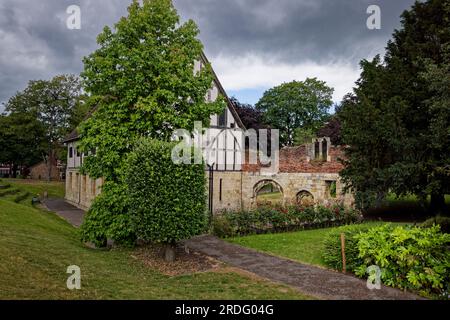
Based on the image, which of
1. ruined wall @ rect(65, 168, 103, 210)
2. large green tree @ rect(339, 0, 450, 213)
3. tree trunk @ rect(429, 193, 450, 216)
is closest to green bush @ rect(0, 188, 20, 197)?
ruined wall @ rect(65, 168, 103, 210)

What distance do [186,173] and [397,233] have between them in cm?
605

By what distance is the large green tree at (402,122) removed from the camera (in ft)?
47.2

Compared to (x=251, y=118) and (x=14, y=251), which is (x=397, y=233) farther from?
(x=251, y=118)

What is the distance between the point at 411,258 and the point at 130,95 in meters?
9.58

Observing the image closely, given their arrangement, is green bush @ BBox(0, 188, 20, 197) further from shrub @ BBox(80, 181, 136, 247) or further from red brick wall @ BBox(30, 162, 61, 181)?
red brick wall @ BBox(30, 162, 61, 181)

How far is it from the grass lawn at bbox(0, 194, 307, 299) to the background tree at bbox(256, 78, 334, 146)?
3898cm

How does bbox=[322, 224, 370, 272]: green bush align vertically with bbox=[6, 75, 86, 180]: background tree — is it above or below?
below

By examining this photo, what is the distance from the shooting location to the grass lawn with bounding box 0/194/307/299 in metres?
7.03

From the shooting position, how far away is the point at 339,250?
10.0 meters

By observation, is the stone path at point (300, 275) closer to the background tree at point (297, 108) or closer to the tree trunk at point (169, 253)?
the tree trunk at point (169, 253)

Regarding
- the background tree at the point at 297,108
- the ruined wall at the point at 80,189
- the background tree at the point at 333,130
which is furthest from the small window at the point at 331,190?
the background tree at the point at 297,108

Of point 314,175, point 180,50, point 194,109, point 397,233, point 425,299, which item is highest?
point 180,50

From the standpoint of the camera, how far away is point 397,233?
29.2ft
